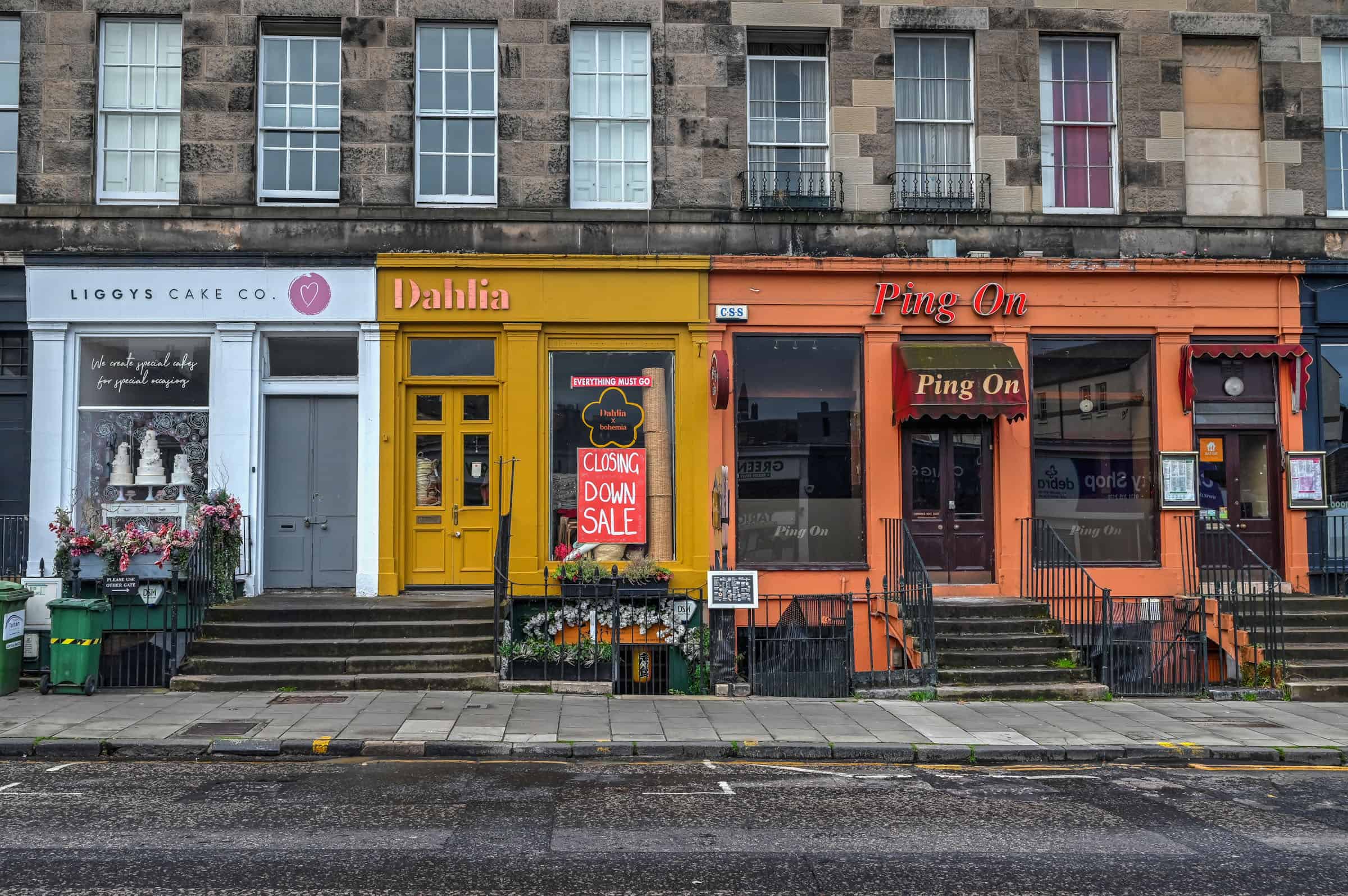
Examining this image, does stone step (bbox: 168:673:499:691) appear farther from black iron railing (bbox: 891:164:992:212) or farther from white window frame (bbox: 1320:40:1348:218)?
white window frame (bbox: 1320:40:1348:218)

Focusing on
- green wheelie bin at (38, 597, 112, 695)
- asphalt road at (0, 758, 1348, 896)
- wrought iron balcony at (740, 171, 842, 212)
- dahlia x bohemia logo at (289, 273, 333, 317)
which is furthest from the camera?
wrought iron balcony at (740, 171, 842, 212)

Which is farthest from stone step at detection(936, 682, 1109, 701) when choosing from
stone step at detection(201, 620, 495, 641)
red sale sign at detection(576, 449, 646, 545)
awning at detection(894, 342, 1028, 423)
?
stone step at detection(201, 620, 495, 641)

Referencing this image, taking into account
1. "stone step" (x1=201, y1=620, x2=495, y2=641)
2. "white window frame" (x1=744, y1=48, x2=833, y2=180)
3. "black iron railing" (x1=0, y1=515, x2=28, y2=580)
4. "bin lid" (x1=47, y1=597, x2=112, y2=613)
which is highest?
"white window frame" (x1=744, y1=48, x2=833, y2=180)

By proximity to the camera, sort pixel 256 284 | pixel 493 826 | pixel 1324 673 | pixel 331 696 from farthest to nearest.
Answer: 1. pixel 256 284
2. pixel 1324 673
3. pixel 331 696
4. pixel 493 826

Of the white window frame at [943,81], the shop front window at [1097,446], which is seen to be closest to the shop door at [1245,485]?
the shop front window at [1097,446]

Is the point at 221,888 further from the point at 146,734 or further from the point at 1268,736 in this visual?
the point at 1268,736

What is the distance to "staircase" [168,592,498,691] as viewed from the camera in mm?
12477

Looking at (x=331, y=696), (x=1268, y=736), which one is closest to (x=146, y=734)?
(x=331, y=696)

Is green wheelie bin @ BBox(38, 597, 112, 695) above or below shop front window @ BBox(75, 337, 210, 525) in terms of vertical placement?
below

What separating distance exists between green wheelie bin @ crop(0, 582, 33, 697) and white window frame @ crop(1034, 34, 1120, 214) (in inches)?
552

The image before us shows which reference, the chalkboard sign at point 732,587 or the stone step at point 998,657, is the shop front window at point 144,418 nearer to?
the chalkboard sign at point 732,587

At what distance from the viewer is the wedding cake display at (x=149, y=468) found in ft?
46.5

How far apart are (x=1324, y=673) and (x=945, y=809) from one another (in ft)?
25.6

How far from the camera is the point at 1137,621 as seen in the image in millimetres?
13758
